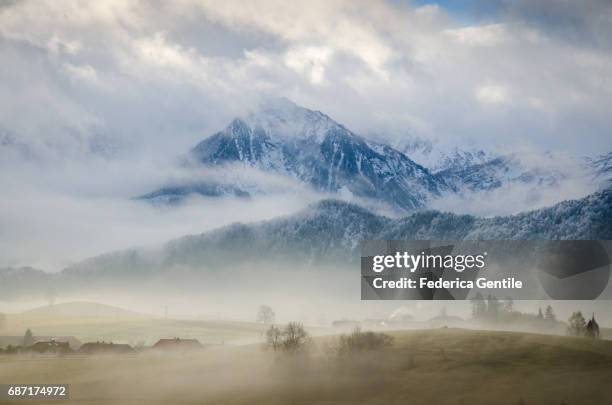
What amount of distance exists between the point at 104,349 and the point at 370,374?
71.9 metres

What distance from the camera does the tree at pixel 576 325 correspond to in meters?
184

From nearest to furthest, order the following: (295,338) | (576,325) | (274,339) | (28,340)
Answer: (295,338), (274,339), (576,325), (28,340)

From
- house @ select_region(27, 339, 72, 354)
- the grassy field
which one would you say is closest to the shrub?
the grassy field

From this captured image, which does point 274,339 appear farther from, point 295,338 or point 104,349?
point 104,349

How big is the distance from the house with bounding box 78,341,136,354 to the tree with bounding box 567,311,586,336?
9226 centimetres

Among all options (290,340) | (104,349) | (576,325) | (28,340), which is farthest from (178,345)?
(576,325)

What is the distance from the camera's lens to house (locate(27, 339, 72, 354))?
184 metres

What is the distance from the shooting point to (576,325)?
187375 millimetres

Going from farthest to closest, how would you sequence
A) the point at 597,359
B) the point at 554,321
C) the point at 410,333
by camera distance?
the point at 554,321 → the point at 410,333 → the point at 597,359

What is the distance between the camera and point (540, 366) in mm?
144750

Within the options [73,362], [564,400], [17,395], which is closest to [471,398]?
[564,400]

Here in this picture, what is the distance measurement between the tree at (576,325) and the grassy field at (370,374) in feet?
61.9

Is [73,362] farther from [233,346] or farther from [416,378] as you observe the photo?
[416,378]

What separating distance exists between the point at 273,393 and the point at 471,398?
29508 mm
